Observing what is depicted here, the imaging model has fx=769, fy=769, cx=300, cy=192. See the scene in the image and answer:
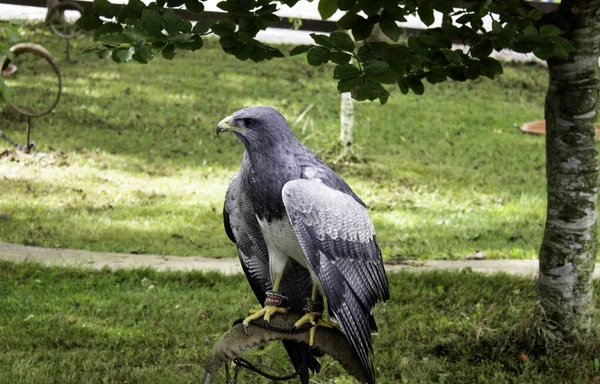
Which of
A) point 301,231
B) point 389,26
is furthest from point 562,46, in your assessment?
point 301,231

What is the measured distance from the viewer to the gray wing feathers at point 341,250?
260 cm

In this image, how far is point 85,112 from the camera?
10312 millimetres

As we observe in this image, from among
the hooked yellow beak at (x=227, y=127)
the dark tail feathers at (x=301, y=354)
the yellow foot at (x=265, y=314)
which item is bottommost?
the dark tail feathers at (x=301, y=354)

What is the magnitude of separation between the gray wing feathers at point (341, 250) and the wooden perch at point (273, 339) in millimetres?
92

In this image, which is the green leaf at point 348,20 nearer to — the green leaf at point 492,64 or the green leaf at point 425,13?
the green leaf at point 425,13

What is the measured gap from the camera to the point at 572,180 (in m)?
4.28

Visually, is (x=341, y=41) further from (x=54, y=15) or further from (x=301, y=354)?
(x=54, y=15)

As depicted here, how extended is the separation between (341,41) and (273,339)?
1.17 meters

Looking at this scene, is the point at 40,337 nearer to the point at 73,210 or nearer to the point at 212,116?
the point at 73,210

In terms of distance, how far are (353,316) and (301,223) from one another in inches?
16.6

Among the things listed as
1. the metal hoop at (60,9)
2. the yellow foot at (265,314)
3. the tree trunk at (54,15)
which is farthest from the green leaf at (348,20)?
the tree trunk at (54,15)

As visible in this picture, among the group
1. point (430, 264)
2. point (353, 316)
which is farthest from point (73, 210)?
point (353, 316)

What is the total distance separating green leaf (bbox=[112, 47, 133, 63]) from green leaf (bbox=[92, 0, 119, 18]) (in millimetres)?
230

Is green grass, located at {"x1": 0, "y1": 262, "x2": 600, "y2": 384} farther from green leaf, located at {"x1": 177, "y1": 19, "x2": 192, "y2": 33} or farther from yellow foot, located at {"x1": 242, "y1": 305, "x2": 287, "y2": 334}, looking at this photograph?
green leaf, located at {"x1": 177, "y1": 19, "x2": 192, "y2": 33}
